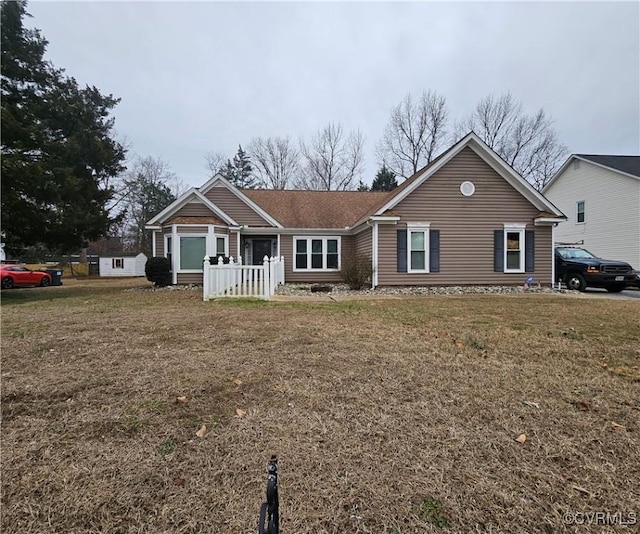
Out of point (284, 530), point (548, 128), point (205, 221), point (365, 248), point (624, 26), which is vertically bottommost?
point (284, 530)

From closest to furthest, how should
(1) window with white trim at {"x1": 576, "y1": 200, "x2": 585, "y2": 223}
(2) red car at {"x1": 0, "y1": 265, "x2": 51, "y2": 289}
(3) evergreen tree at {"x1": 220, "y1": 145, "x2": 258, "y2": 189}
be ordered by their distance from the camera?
1. (2) red car at {"x1": 0, "y1": 265, "x2": 51, "y2": 289}
2. (1) window with white trim at {"x1": 576, "y1": 200, "x2": 585, "y2": 223}
3. (3) evergreen tree at {"x1": 220, "y1": 145, "x2": 258, "y2": 189}

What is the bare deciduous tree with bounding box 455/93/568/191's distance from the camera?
30.8 meters

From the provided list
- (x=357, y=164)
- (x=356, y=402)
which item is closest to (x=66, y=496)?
(x=356, y=402)

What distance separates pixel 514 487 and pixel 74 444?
2.81m

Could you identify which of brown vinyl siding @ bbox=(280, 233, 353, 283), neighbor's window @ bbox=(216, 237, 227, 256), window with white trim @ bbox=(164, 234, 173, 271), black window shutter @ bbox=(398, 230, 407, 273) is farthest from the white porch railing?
brown vinyl siding @ bbox=(280, 233, 353, 283)

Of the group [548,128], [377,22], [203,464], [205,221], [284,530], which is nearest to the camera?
[284,530]

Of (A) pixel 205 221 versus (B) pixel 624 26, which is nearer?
(B) pixel 624 26

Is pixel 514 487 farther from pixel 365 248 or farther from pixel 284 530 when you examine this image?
pixel 365 248

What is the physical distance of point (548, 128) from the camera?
31.0 metres

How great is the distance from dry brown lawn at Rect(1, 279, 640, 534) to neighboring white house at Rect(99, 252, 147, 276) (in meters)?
34.4

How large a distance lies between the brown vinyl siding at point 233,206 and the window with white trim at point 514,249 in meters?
10.6

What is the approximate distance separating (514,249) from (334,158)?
890 inches

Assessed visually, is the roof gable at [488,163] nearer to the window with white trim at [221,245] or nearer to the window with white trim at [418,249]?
the window with white trim at [418,249]

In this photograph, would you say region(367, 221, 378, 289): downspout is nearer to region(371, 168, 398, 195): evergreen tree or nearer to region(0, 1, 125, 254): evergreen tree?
region(0, 1, 125, 254): evergreen tree
